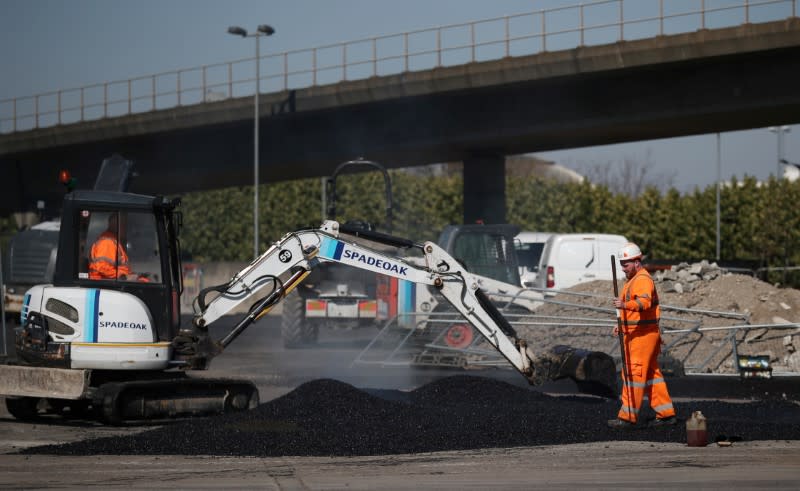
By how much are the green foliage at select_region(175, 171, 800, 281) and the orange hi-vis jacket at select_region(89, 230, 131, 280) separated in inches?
1293

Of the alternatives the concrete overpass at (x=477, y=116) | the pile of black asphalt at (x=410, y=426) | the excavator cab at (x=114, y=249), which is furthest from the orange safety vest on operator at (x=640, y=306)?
the concrete overpass at (x=477, y=116)

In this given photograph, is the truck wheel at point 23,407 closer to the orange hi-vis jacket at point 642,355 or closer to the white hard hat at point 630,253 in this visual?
the orange hi-vis jacket at point 642,355

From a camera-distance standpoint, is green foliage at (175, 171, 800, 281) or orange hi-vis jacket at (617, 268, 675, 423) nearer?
orange hi-vis jacket at (617, 268, 675, 423)

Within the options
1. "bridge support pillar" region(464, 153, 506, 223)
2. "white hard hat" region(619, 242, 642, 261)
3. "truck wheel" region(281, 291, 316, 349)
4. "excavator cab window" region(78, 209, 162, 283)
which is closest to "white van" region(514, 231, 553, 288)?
"truck wheel" region(281, 291, 316, 349)

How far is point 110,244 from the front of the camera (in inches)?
497

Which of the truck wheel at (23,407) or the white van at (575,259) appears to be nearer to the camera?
the truck wheel at (23,407)

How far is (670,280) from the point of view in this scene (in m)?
21.0

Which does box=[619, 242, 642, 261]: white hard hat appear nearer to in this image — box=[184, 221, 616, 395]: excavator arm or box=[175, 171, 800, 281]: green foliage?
box=[184, 221, 616, 395]: excavator arm

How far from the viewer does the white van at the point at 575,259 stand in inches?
1021

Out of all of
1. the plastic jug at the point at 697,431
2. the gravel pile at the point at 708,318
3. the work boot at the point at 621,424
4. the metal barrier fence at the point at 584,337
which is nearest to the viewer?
the plastic jug at the point at 697,431

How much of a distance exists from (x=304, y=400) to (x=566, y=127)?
869 inches

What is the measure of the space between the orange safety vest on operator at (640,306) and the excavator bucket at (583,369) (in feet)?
5.24

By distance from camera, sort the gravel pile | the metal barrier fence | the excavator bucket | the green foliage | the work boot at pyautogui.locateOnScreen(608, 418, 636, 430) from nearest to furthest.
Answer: the work boot at pyautogui.locateOnScreen(608, 418, 636, 430) < the excavator bucket < the metal barrier fence < the gravel pile < the green foliage

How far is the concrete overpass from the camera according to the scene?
2995 centimetres
